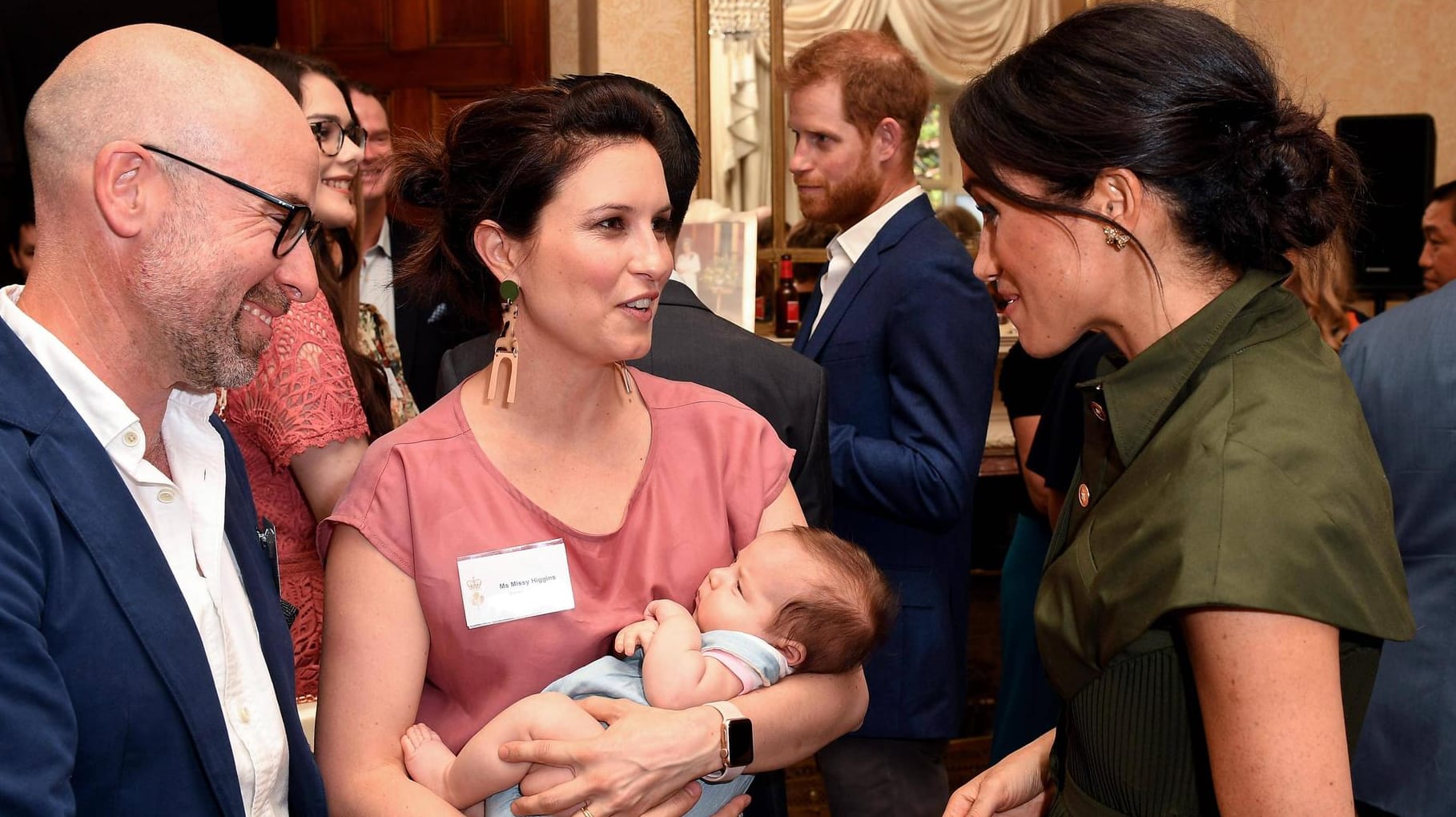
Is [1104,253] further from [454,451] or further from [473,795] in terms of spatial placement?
[473,795]

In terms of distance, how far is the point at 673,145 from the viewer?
212cm

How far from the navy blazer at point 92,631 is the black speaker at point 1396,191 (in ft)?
20.8

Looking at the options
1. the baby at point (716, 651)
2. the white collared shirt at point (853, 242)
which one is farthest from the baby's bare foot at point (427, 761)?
the white collared shirt at point (853, 242)

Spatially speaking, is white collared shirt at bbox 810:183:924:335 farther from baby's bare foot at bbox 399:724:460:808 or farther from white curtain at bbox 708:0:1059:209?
white curtain at bbox 708:0:1059:209

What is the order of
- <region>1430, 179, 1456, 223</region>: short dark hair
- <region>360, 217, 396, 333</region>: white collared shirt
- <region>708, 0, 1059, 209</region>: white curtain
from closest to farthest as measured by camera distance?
<region>360, 217, 396, 333</region>: white collared shirt, <region>1430, 179, 1456, 223</region>: short dark hair, <region>708, 0, 1059, 209</region>: white curtain

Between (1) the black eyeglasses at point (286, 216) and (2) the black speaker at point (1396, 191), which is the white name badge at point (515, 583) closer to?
(1) the black eyeglasses at point (286, 216)

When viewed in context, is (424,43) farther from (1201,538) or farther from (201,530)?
(1201,538)

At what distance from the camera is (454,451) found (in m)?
1.84

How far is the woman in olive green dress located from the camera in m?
1.22

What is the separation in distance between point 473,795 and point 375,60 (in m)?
6.06

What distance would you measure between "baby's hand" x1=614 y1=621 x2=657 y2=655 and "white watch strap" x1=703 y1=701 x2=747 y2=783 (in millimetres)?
129

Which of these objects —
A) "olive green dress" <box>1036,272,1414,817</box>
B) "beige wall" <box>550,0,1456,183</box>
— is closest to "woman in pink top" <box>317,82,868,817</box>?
"olive green dress" <box>1036,272,1414,817</box>

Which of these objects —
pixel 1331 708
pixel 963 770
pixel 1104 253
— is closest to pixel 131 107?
pixel 1104 253

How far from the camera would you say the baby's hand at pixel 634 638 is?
1.73 m
